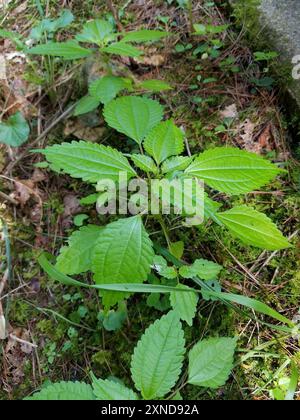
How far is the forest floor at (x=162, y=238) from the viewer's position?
1603mm

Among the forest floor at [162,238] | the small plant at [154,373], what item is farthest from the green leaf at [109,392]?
the forest floor at [162,238]

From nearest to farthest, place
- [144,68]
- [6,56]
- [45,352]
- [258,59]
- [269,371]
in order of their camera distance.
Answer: [269,371] → [45,352] → [258,59] → [144,68] → [6,56]

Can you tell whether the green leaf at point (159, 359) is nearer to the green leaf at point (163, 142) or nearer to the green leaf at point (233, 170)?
the green leaf at point (233, 170)

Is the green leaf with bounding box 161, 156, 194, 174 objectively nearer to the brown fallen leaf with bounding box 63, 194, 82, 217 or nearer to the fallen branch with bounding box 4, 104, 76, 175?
the brown fallen leaf with bounding box 63, 194, 82, 217

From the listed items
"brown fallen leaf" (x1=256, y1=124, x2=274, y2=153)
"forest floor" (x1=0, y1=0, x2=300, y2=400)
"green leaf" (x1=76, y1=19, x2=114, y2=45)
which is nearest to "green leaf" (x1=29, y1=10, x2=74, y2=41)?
"forest floor" (x1=0, y1=0, x2=300, y2=400)

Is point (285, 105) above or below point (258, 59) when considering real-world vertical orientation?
below

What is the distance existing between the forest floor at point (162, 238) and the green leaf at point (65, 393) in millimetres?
359

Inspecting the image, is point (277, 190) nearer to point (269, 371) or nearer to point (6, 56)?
point (269, 371)

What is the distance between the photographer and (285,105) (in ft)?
6.72

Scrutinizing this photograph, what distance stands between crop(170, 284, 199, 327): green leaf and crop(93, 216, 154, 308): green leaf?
0.53ft

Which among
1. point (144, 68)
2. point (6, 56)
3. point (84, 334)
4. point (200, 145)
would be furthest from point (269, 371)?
point (6, 56)

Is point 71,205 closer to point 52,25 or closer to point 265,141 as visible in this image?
point 265,141

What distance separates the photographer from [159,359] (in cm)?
124
